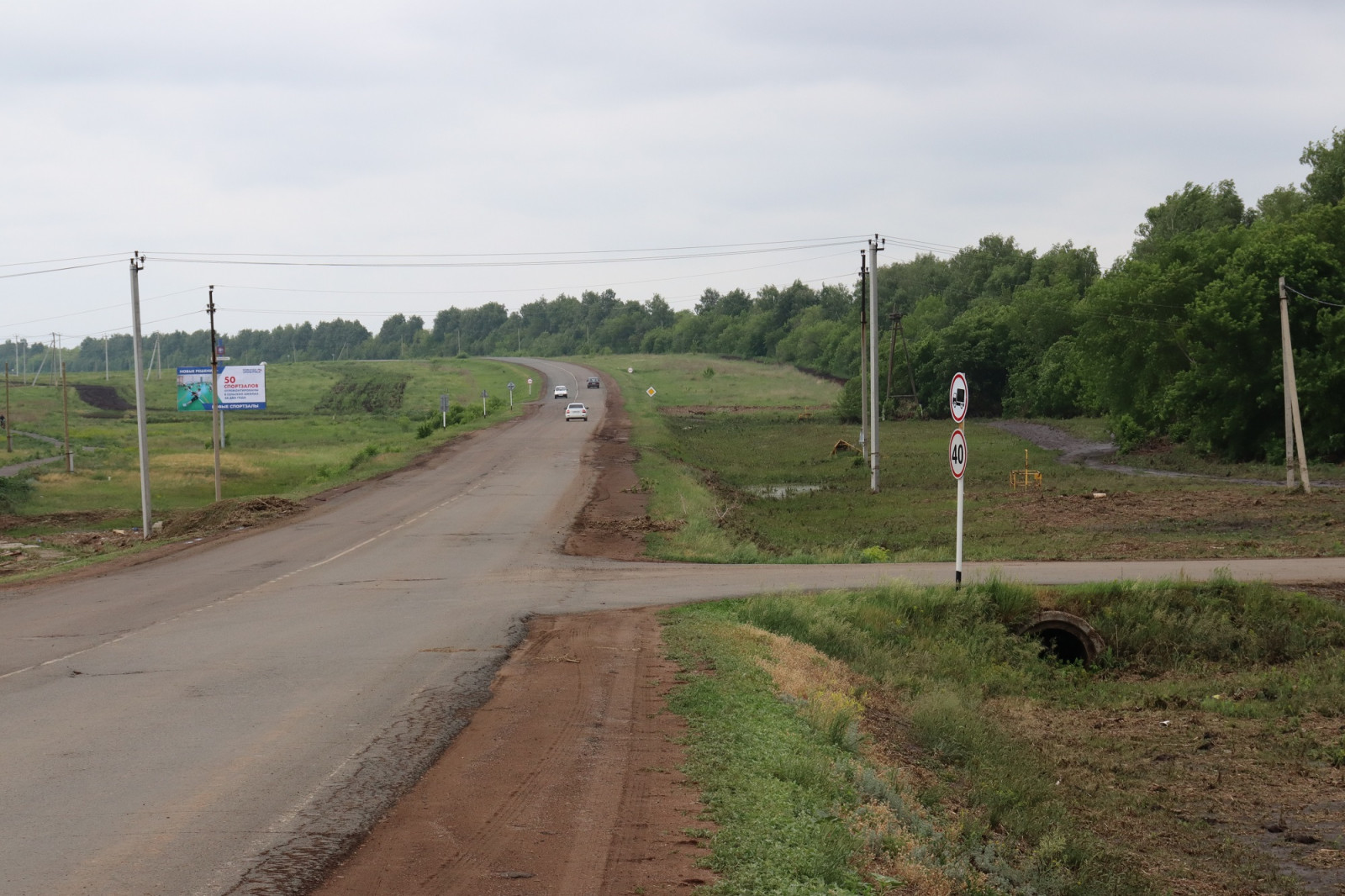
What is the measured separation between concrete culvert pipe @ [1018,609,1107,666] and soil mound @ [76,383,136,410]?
11774 cm

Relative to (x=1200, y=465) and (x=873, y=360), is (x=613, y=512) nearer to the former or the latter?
(x=873, y=360)

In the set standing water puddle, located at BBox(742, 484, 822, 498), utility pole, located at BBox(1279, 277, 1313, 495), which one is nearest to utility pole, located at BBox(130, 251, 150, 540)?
standing water puddle, located at BBox(742, 484, 822, 498)

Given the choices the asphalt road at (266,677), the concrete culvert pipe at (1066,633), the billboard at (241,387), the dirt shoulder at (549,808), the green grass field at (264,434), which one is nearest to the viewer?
the dirt shoulder at (549,808)

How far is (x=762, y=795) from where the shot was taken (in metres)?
8.47

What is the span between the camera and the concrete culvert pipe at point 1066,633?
19.6 metres

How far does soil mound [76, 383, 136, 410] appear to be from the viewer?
122m

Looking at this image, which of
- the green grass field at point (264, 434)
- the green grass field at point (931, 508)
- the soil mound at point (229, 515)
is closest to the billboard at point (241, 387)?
the green grass field at point (264, 434)

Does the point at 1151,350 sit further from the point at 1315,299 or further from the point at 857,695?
the point at 857,695

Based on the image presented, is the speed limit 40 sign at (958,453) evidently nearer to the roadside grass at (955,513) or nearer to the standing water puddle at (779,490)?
the roadside grass at (955,513)

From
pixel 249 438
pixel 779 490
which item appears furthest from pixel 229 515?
pixel 249 438

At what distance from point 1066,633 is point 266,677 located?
13.8 meters

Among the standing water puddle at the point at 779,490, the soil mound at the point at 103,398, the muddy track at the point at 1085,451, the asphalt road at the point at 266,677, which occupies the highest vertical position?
the soil mound at the point at 103,398

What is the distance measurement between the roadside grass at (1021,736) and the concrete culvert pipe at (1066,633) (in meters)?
0.33

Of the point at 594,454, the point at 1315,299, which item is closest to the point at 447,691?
the point at 594,454
